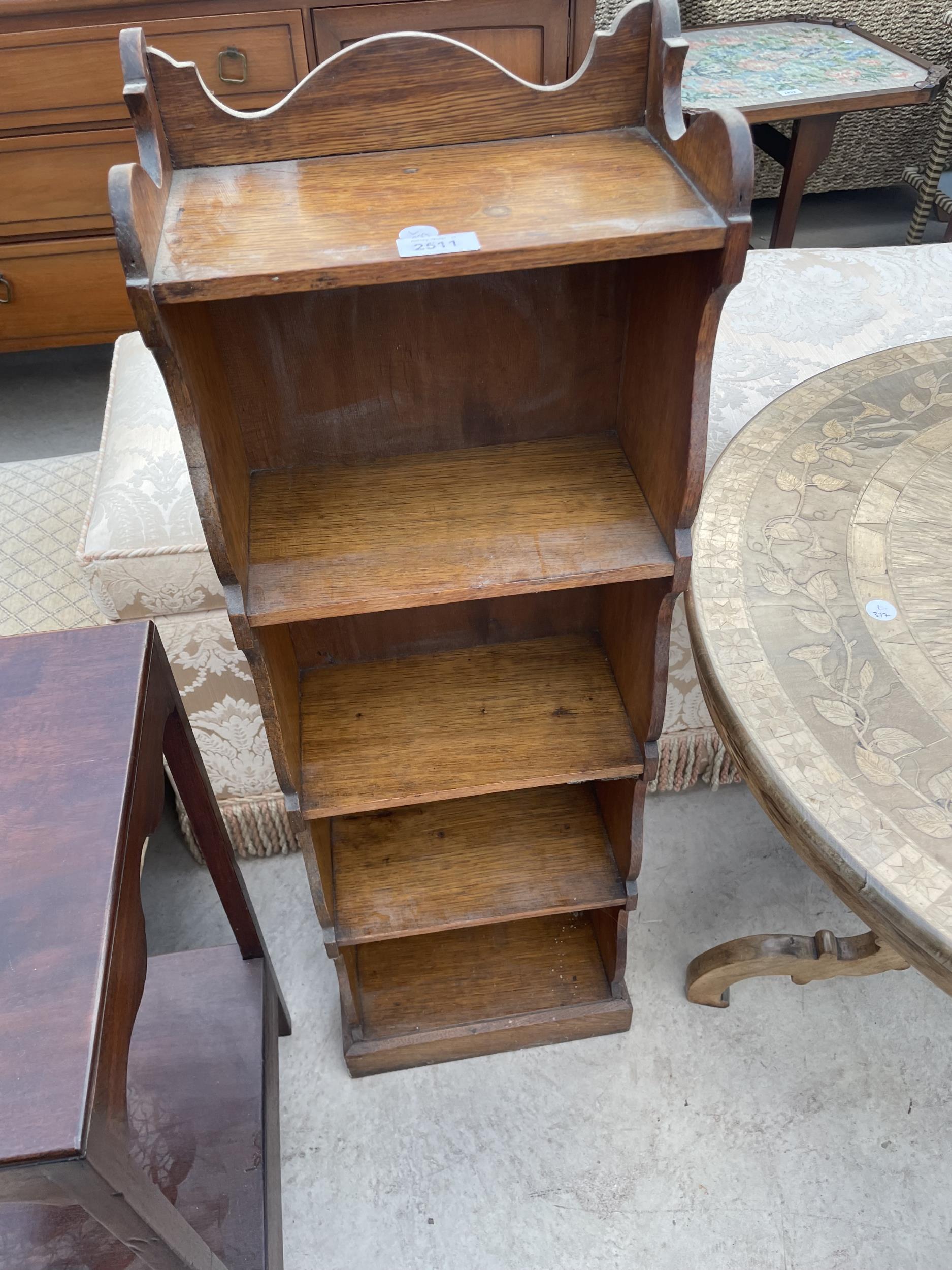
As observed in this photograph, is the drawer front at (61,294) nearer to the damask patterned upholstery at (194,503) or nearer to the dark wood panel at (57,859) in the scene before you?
the damask patterned upholstery at (194,503)

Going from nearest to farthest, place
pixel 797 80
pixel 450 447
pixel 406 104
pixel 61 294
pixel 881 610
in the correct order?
pixel 406 104, pixel 881 610, pixel 450 447, pixel 61 294, pixel 797 80

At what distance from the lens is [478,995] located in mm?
1474

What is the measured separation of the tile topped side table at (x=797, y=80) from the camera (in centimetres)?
267

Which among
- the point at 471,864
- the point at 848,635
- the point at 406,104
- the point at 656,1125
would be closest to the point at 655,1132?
the point at 656,1125

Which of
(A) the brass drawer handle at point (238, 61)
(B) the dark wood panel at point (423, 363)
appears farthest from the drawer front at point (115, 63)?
(B) the dark wood panel at point (423, 363)

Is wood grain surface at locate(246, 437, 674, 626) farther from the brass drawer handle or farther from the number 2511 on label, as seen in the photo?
the brass drawer handle

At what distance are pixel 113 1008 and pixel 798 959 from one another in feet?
3.49

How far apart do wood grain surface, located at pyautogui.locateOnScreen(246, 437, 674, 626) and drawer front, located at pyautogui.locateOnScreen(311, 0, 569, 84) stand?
1.58 m

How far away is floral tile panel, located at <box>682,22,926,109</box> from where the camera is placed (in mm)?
2711

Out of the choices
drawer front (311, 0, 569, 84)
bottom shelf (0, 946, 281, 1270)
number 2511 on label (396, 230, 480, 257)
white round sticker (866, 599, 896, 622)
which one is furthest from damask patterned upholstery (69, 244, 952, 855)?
drawer front (311, 0, 569, 84)

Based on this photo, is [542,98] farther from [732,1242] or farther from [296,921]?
[732,1242]

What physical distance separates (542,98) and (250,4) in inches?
67.4

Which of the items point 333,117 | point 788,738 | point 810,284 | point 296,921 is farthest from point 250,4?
point 788,738

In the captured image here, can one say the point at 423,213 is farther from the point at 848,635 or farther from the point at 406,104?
the point at 848,635
